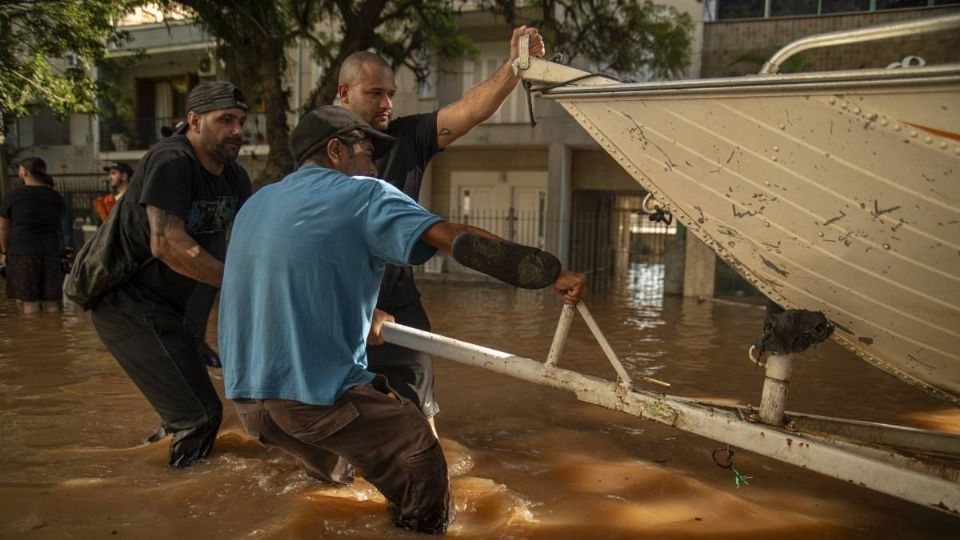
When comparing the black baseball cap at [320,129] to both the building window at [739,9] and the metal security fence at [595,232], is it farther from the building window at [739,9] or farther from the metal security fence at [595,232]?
the metal security fence at [595,232]

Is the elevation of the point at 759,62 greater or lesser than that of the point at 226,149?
greater

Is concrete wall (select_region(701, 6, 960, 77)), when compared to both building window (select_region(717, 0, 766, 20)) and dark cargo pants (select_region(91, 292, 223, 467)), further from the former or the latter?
dark cargo pants (select_region(91, 292, 223, 467))

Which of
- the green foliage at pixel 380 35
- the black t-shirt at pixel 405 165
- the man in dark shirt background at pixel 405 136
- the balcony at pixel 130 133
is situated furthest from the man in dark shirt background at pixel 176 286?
the balcony at pixel 130 133

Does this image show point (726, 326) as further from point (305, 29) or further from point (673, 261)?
point (305, 29)

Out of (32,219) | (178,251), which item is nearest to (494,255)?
(178,251)

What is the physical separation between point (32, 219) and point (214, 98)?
559 centimetres

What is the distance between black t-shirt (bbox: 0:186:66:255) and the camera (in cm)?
747

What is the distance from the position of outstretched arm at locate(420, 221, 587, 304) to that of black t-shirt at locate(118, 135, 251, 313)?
1.50 meters

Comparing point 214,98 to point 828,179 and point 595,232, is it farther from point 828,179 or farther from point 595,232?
point 595,232

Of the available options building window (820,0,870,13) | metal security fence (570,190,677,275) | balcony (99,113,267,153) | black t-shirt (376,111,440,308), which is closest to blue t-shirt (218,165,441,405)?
black t-shirt (376,111,440,308)

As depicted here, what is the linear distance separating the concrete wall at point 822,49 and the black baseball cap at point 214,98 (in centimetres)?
1018

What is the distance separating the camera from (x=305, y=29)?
11133 millimetres

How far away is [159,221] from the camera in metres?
2.94

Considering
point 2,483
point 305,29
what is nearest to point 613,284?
point 305,29
